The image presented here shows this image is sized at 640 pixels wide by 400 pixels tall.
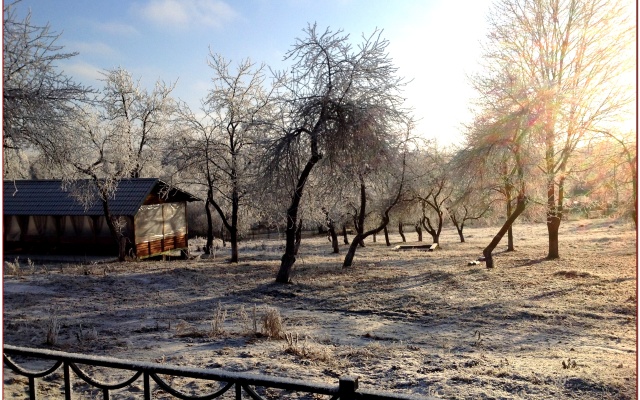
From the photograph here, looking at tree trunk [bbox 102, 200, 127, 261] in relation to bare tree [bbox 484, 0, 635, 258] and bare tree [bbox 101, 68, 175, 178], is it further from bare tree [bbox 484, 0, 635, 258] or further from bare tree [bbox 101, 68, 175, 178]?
bare tree [bbox 484, 0, 635, 258]

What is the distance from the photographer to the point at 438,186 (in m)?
29.3

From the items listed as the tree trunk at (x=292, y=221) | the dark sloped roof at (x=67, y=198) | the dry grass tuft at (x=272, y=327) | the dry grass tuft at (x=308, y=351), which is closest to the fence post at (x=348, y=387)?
the dry grass tuft at (x=308, y=351)

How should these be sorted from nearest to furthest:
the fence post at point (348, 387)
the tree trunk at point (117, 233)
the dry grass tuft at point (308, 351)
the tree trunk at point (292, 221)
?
1. the fence post at point (348, 387)
2. the dry grass tuft at point (308, 351)
3. the tree trunk at point (292, 221)
4. the tree trunk at point (117, 233)

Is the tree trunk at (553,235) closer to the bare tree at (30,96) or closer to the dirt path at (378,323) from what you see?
the dirt path at (378,323)

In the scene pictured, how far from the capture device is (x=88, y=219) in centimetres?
2488

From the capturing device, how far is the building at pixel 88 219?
2403 centimetres

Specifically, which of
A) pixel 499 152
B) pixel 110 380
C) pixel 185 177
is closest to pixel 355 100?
pixel 499 152

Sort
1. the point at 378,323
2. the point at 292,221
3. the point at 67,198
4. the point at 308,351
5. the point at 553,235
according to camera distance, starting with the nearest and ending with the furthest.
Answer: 1. the point at 308,351
2. the point at 378,323
3. the point at 292,221
4. the point at 553,235
5. the point at 67,198

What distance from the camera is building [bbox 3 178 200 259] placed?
78.8 ft

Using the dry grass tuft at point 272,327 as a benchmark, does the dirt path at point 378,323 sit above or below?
below

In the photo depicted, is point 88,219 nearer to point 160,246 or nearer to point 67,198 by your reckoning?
point 67,198

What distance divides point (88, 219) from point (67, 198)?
210cm

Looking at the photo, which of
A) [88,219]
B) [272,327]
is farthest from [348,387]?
[88,219]

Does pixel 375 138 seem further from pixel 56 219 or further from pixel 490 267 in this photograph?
pixel 56 219
